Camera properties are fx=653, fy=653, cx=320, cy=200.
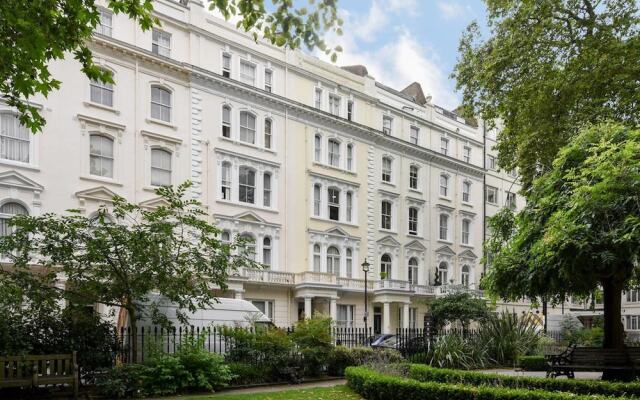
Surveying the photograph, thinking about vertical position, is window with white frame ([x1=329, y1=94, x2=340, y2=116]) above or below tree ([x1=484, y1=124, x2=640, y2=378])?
above

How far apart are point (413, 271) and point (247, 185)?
53.6ft

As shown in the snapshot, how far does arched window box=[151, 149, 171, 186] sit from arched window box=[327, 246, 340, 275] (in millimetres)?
12067

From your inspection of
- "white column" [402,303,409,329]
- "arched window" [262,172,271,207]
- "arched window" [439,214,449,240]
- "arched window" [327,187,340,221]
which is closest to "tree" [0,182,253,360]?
"arched window" [262,172,271,207]

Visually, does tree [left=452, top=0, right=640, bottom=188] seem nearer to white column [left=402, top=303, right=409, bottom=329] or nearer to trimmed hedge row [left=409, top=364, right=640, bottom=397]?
trimmed hedge row [left=409, top=364, right=640, bottom=397]

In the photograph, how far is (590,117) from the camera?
22547 mm

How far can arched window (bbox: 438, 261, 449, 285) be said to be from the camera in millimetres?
49550

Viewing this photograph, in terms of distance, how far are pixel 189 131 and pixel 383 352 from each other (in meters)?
18.6

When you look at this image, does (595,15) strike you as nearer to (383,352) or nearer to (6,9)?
(383,352)

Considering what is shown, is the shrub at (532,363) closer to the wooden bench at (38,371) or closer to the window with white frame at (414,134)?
the wooden bench at (38,371)

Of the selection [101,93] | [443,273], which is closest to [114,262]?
[101,93]

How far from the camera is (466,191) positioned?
177 ft

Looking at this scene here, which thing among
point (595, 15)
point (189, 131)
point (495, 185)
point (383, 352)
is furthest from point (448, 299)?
point (495, 185)

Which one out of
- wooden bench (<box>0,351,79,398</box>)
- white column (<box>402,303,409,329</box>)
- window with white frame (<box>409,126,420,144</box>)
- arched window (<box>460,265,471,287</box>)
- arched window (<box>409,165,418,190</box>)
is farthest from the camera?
arched window (<box>460,265,471,287</box>)

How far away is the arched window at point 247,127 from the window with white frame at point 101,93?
7897 millimetres
